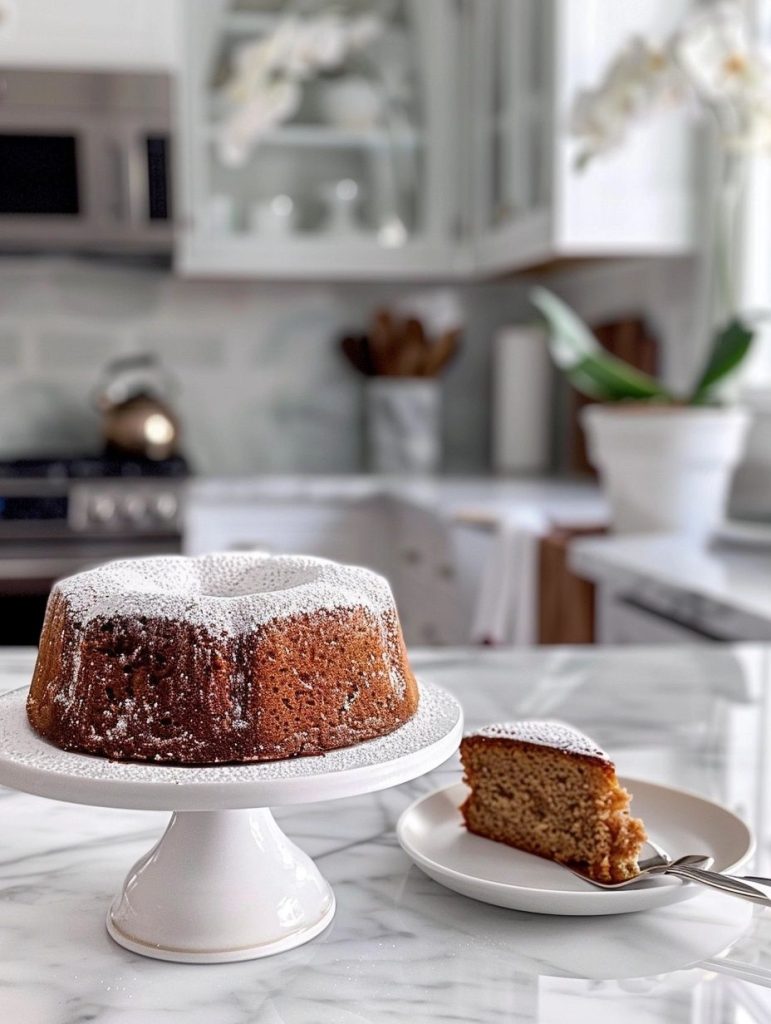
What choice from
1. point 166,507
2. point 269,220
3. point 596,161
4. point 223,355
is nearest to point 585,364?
point 596,161

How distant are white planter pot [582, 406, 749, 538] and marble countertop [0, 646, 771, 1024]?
3.73 ft

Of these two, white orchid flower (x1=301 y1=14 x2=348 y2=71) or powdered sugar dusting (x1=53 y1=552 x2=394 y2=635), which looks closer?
powdered sugar dusting (x1=53 y1=552 x2=394 y2=635)

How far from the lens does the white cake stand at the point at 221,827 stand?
52 centimetres

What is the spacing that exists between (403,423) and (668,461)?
1.54m

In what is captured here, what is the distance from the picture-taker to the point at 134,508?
283cm

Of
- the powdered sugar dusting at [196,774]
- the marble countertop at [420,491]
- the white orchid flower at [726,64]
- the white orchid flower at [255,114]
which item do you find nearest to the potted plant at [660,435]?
the white orchid flower at [726,64]

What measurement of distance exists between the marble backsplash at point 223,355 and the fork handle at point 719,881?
108 inches

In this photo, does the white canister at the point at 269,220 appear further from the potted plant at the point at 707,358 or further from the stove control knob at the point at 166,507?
the potted plant at the point at 707,358

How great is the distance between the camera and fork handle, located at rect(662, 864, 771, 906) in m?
0.58

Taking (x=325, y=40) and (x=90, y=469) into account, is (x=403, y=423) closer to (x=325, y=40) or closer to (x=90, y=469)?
(x=90, y=469)

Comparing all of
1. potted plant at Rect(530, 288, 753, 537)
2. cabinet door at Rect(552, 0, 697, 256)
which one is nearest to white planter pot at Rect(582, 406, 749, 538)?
potted plant at Rect(530, 288, 753, 537)

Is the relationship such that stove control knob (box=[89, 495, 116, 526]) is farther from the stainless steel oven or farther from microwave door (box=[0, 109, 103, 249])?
microwave door (box=[0, 109, 103, 249])

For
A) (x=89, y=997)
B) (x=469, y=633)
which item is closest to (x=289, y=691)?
(x=89, y=997)

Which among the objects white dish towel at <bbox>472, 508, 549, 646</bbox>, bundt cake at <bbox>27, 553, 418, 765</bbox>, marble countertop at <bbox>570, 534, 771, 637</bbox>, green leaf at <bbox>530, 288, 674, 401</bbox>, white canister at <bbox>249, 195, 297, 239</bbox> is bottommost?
white dish towel at <bbox>472, 508, 549, 646</bbox>
